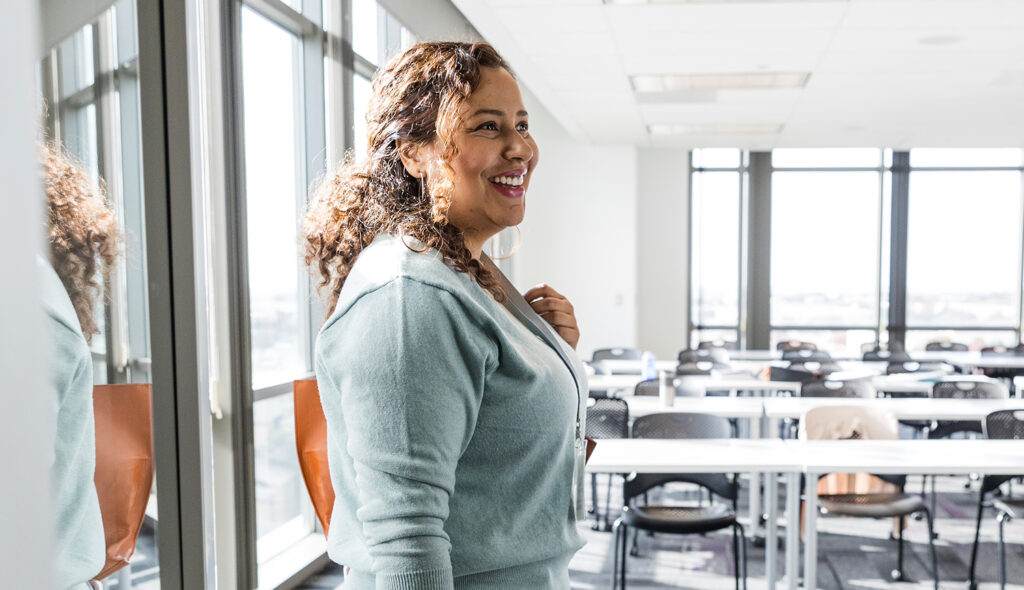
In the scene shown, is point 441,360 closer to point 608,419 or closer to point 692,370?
point 608,419

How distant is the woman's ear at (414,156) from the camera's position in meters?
1.02

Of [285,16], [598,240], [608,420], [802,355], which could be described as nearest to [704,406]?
[608,420]

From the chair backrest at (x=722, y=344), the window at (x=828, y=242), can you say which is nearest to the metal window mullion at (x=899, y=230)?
the window at (x=828, y=242)

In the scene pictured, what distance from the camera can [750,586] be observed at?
12.9 ft

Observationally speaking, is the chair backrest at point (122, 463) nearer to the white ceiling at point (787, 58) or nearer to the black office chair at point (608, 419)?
the black office chair at point (608, 419)

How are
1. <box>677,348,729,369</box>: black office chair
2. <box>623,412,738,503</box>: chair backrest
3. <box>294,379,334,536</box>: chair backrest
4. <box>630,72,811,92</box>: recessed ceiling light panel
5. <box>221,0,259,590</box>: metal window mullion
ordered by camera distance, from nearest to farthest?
1. <box>294,379,334,536</box>: chair backrest
2. <box>221,0,259,590</box>: metal window mullion
3. <box>623,412,738,503</box>: chair backrest
4. <box>630,72,811,92</box>: recessed ceiling light panel
5. <box>677,348,729,369</box>: black office chair

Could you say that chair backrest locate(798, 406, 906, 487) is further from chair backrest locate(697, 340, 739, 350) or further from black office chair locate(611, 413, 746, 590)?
chair backrest locate(697, 340, 739, 350)

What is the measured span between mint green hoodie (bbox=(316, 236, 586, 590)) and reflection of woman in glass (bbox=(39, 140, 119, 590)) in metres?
0.46

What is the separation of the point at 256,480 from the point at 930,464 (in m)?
2.71

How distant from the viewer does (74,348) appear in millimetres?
1229

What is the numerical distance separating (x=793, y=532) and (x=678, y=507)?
1.68 feet

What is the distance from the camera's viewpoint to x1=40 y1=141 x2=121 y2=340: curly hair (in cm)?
126

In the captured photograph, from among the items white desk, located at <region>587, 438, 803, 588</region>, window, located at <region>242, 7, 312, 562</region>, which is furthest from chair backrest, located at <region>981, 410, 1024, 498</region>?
window, located at <region>242, 7, 312, 562</region>

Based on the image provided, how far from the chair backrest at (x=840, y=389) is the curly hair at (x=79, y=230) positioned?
4686 mm
